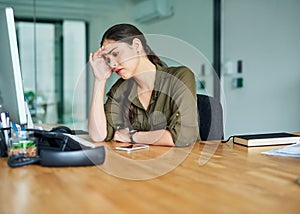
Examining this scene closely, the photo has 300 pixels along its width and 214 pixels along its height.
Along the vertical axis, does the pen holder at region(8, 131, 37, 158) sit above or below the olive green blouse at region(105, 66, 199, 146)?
below

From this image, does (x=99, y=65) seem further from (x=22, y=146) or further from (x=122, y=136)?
(x=22, y=146)

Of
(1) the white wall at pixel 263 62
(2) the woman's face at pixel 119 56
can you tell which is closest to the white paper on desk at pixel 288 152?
(2) the woman's face at pixel 119 56

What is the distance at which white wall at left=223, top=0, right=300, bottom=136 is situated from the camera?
286cm

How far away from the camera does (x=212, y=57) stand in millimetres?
3881

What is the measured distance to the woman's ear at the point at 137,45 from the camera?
158 centimetres

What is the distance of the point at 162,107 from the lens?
1.58m

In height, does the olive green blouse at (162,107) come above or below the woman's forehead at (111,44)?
below

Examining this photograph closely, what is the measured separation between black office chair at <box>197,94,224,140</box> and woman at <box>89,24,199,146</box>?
170 millimetres

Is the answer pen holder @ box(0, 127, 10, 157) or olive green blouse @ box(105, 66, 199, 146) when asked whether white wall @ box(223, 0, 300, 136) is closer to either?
olive green blouse @ box(105, 66, 199, 146)


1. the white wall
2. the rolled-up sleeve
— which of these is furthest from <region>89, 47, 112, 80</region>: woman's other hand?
the white wall

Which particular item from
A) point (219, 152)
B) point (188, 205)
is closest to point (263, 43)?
point (219, 152)

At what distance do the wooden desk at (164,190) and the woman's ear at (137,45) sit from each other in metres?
0.71

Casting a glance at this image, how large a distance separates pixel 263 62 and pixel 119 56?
196cm

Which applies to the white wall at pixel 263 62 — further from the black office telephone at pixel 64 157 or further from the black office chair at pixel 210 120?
the black office telephone at pixel 64 157
